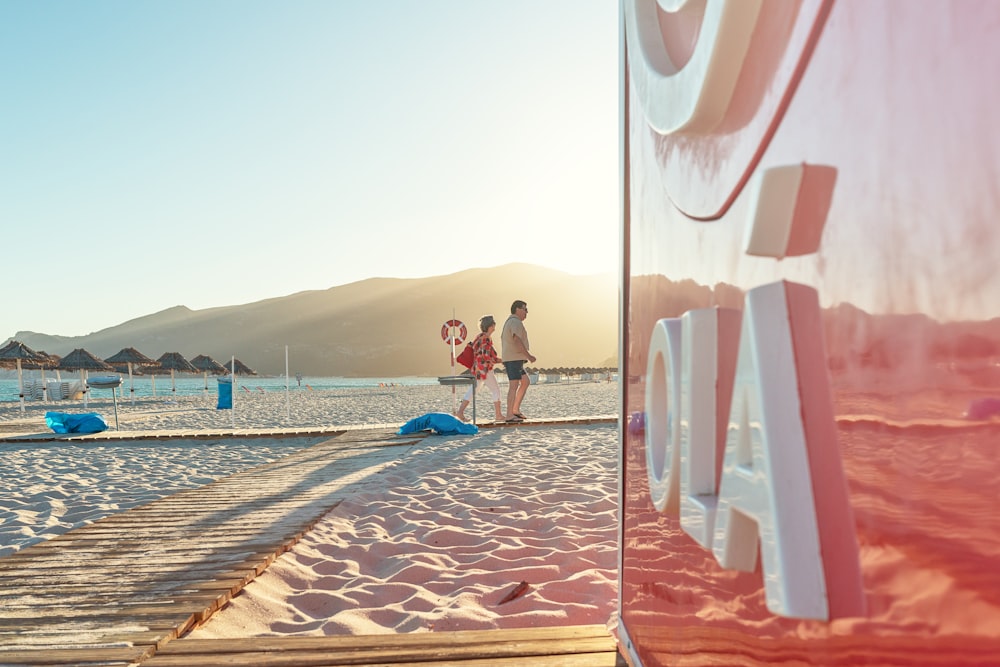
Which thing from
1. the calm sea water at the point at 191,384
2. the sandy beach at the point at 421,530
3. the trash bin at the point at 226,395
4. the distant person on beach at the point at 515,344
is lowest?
the calm sea water at the point at 191,384

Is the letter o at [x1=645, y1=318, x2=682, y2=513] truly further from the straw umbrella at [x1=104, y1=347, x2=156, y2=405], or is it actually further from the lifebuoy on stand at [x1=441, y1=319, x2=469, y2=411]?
the straw umbrella at [x1=104, y1=347, x2=156, y2=405]

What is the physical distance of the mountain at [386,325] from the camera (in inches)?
3654

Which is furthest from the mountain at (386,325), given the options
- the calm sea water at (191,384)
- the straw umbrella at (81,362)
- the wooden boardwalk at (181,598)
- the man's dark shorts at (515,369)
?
the wooden boardwalk at (181,598)

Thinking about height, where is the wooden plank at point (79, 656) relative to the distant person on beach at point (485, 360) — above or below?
below

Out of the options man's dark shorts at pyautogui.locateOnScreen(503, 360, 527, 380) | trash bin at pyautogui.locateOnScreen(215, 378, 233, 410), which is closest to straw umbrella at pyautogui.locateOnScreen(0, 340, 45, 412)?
trash bin at pyautogui.locateOnScreen(215, 378, 233, 410)

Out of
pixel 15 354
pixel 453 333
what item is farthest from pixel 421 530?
pixel 15 354

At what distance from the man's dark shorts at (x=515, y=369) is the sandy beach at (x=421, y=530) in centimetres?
131

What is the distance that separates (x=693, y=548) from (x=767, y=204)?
1.90 ft

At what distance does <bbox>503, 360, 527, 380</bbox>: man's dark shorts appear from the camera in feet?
25.8

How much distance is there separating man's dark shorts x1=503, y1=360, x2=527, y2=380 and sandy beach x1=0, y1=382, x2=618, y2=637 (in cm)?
131

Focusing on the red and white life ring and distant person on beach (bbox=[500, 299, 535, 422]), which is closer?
distant person on beach (bbox=[500, 299, 535, 422])

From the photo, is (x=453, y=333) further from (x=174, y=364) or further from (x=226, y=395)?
(x=174, y=364)

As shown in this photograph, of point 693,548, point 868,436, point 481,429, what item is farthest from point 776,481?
point 481,429

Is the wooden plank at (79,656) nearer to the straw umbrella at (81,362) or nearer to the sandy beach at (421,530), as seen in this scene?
the sandy beach at (421,530)
